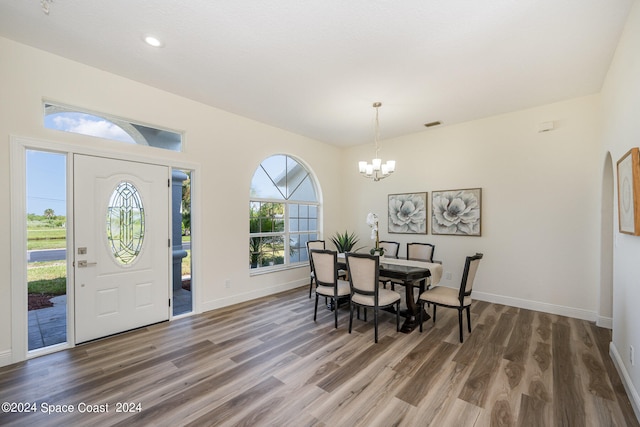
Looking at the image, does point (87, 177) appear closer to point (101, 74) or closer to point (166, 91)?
point (101, 74)

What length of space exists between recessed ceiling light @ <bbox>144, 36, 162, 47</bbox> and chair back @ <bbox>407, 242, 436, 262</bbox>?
4281 millimetres

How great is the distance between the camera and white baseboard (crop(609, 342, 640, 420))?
1.89 meters

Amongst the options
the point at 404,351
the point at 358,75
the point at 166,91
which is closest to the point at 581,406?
the point at 404,351

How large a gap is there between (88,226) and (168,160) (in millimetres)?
1166

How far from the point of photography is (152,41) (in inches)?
99.4

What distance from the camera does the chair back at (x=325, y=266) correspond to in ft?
11.2

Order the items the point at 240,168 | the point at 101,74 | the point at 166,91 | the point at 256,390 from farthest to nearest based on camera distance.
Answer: the point at 240,168 → the point at 166,91 → the point at 101,74 → the point at 256,390

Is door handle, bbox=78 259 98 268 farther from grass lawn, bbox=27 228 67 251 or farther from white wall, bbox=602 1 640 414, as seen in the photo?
white wall, bbox=602 1 640 414

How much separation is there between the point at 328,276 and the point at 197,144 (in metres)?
2.61

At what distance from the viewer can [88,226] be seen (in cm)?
298

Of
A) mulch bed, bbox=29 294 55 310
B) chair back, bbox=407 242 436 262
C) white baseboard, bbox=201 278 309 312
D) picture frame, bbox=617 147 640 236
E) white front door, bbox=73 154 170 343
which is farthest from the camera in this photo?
chair back, bbox=407 242 436 262

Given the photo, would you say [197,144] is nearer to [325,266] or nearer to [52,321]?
[325,266]

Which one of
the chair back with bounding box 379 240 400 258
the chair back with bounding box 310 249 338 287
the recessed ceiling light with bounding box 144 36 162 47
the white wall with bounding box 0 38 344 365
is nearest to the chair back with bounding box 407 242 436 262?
the chair back with bounding box 379 240 400 258

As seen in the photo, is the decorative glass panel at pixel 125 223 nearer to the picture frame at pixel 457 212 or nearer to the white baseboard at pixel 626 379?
the picture frame at pixel 457 212
